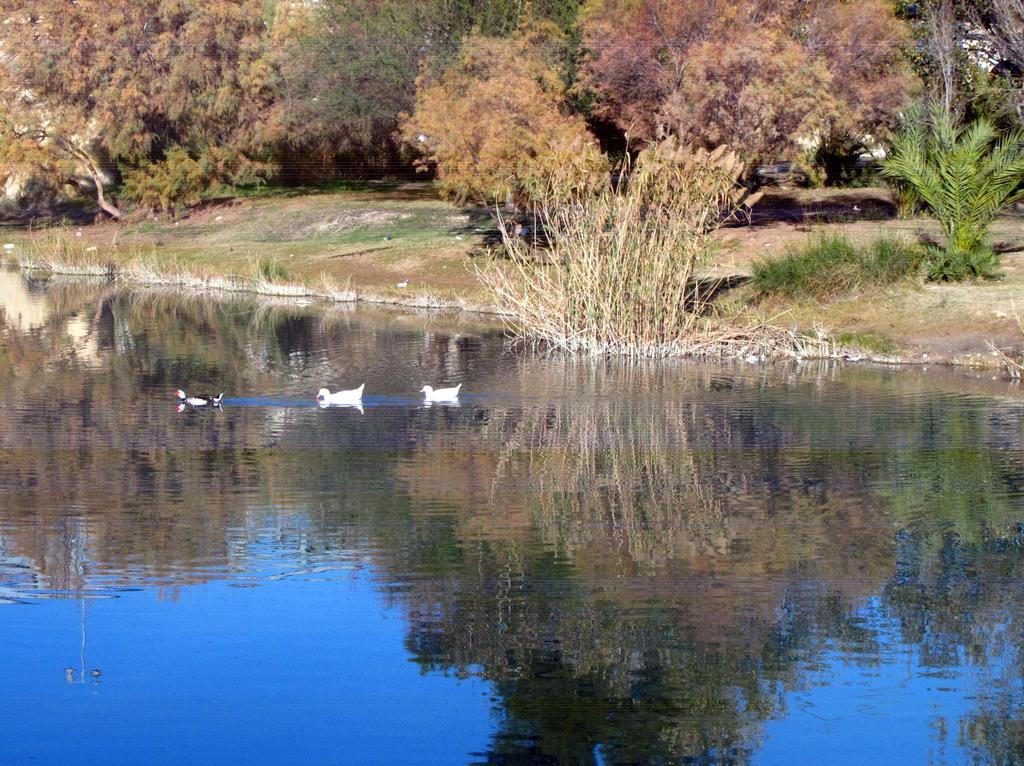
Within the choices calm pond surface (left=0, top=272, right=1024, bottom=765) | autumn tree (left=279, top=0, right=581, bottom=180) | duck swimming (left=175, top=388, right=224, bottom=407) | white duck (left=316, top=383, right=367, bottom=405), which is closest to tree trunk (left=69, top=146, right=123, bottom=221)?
autumn tree (left=279, top=0, right=581, bottom=180)

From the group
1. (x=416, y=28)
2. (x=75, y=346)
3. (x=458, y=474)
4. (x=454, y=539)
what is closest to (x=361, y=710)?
(x=454, y=539)

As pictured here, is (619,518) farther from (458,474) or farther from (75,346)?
(75,346)

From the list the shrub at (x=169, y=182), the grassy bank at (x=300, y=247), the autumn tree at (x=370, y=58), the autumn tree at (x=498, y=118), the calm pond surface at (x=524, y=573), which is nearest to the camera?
the calm pond surface at (x=524, y=573)

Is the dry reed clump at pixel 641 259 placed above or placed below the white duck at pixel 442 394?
above

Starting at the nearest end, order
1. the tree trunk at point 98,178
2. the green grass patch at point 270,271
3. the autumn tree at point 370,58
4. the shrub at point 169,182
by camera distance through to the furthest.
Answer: the green grass patch at point 270,271 < the autumn tree at point 370,58 < the shrub at point 169,182 < the tree trunk at point 98,178

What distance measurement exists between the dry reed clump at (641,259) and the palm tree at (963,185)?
4.40 m

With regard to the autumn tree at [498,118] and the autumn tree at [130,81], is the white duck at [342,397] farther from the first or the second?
the autumn tree at [130,81]

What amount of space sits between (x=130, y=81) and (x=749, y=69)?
72.5ft

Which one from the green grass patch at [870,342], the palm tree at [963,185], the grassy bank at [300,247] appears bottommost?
the grassy bank at [300,247]

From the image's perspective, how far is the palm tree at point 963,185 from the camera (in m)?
23.7

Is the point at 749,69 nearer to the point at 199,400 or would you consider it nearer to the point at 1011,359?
the point at 1011,359

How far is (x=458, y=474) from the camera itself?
13375 millimetres

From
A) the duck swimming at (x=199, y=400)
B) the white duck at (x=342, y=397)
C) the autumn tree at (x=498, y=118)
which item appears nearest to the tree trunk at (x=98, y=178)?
the autumn tree at (x=498, y=118)

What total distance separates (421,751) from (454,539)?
3.75 meters
